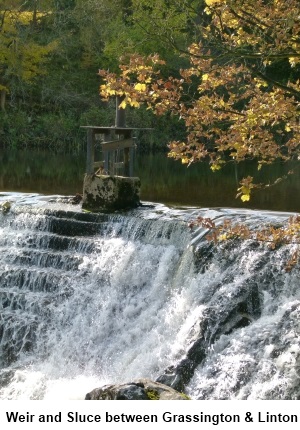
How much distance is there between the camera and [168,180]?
76.0 ft

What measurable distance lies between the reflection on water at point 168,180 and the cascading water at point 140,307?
444 cm

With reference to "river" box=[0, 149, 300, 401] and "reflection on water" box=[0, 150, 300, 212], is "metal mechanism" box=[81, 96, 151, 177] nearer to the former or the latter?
"river" box=[0, 149, 300, 401]

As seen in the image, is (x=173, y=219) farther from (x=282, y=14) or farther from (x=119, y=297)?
(x=282, y=14)

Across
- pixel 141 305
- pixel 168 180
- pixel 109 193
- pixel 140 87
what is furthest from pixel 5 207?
pixel 168 180

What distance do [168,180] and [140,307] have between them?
1140 cm

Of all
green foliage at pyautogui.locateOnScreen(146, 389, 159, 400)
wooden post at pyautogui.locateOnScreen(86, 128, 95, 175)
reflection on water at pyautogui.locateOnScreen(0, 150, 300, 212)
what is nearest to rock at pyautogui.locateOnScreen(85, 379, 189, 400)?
green foliage at pyautogui.locateOnScreen(146, 389, 159, 400)

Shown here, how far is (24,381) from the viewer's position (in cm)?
1113

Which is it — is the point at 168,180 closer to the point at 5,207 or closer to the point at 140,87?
the point at 5,207

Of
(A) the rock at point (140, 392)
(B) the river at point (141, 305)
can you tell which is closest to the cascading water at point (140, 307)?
(B) the river at point (141, 305)

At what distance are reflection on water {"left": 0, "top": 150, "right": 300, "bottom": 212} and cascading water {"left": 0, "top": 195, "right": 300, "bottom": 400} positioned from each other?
14.6 feet

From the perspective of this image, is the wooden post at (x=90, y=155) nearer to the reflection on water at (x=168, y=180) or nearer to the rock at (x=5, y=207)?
the rock at (x=5, y=207)

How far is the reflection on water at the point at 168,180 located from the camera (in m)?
18.6

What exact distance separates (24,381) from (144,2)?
85.9ft

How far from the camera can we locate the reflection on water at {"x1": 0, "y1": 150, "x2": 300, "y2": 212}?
18.6m
